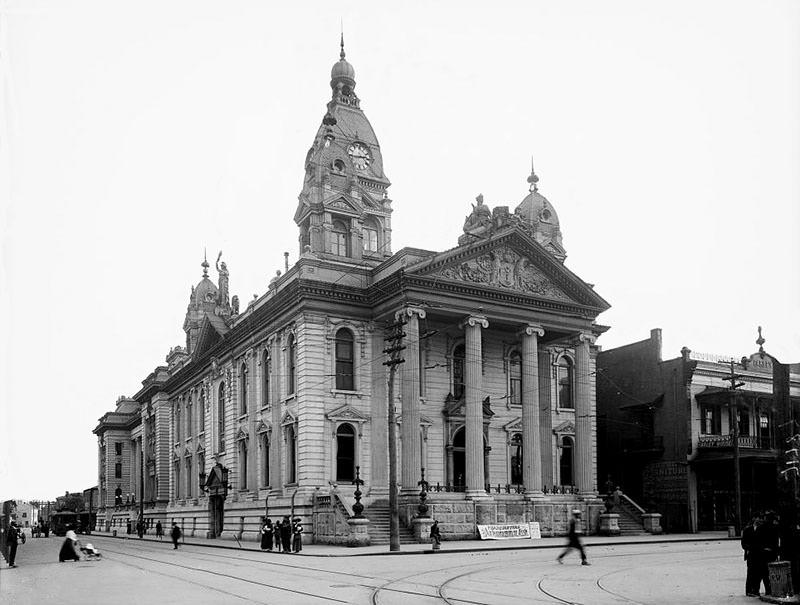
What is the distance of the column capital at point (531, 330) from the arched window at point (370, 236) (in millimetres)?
15686

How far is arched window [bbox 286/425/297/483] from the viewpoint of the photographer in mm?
48281

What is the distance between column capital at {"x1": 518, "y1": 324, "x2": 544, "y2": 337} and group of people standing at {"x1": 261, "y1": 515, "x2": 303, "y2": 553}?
16.3 metres

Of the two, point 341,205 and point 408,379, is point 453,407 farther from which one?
point 341,205

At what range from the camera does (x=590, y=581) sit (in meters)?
22.1

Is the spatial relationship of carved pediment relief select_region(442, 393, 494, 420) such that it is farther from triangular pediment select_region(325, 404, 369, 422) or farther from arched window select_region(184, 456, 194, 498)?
arched window select_region(184, 456, 194, 498)

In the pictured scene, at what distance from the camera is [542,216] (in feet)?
205

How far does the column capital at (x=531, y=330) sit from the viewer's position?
Result: 49750mm

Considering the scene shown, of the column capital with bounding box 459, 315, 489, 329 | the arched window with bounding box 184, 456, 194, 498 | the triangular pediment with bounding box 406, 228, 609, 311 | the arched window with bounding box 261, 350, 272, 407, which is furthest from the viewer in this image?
the arched window with bounding box 184, 456, 194, 498

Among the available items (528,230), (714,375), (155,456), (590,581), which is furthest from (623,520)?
(155,456)

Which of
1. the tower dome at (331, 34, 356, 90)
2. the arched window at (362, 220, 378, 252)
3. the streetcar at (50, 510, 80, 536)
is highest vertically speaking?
the tower dome at (331, 34, 356, 90)

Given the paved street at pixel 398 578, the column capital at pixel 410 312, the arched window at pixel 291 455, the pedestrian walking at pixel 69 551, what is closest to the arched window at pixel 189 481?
the arched window at pixel 291 455

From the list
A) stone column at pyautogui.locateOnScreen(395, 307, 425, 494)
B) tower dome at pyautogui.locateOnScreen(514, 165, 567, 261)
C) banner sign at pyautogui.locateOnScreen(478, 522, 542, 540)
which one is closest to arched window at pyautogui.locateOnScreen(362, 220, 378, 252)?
tower dome at pyautogui.locateOnScreen(514, 165, 567, 261)

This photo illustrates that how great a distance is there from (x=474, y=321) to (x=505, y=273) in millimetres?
3670

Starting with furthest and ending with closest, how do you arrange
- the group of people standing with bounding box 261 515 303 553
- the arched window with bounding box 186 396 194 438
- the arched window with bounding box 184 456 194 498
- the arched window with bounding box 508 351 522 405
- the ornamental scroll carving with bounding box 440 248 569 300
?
1. the arched window with bounding box 186 396 194 438
2. the arched window with bounding box 184 456 194 498
3. the arched window with bounding box 508 351 522 405
4. the ornamental scroll carving with bounding box 440 248 569 300
5. the group of people standing with bounding box 261 515 303 553
